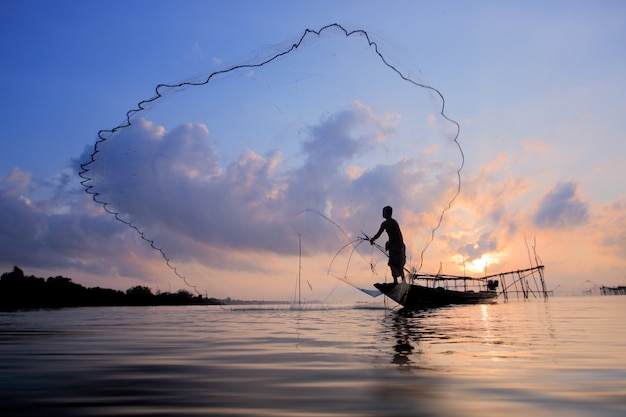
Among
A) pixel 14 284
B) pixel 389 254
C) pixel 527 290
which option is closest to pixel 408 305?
pixel 389 254

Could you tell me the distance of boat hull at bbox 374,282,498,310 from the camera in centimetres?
2069

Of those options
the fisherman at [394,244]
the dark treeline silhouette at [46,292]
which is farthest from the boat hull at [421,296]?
the dark treeline silhouette at [46,292]

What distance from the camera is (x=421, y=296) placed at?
993 inches

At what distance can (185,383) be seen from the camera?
4027mm

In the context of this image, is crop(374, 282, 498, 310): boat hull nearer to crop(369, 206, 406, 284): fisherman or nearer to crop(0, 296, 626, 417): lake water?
crop(369, 206, 406, 284): fisherman

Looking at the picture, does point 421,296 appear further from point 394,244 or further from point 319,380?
point 319,380

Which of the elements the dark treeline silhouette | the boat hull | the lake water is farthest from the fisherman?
the dark treeline silhouette

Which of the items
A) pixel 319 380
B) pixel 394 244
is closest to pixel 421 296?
pixel 394 244

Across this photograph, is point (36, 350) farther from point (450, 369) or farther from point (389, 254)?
point (389, 254)

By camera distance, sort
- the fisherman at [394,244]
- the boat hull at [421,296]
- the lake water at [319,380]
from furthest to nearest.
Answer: the boat hull at [421,296]
the fisherman at [394,244]
the lake water at [319,380]

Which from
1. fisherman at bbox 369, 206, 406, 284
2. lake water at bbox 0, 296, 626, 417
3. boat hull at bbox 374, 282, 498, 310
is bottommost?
lake water at bbox 0, 296, 626, 417

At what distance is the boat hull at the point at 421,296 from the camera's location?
20.7 m

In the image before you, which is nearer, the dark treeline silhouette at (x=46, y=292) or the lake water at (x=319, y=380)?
the lake water at (x=319, y=380)

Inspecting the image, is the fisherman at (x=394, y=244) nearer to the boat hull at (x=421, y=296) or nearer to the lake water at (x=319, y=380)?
the boat hull at (x=421, y=296)
